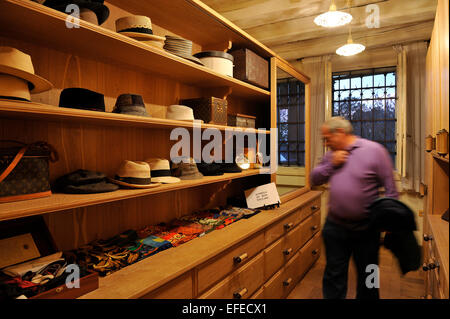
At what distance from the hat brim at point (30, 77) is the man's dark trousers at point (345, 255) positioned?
165 centimetres

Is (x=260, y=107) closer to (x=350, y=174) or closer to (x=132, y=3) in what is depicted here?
(x=350, y=174)

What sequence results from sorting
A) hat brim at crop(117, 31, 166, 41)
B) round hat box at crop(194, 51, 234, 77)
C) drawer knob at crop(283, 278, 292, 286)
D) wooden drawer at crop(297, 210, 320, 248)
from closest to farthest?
hat brim at crop(117, 31, 166, 41), round hat box at crop(194, 51, 234, 77), drawer knob at crop(283, 278, 292, 286), wooden drawer at crop(297, 210, 320, 248)

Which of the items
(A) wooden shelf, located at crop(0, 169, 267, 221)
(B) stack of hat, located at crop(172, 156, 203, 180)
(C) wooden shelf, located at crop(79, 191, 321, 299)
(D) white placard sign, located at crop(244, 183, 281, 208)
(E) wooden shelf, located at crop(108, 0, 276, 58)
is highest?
(E) wooden shelf, located at crop(108, 0, 276, 58)

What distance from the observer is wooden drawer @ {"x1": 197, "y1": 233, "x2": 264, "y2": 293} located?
4.73ft

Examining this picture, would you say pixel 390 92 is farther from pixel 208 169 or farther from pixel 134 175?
pixel 134 175

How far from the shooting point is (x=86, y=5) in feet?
3.73

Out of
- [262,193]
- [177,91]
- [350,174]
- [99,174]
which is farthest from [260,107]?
[99,174]

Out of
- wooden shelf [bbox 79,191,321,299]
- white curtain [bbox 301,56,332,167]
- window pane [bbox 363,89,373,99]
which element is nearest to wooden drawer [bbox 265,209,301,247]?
wooden shelf [bbox 79,191,321,299]

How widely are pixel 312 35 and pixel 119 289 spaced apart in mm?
3305

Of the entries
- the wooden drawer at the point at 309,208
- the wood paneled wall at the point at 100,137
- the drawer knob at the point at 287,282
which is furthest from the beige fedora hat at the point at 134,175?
the wooden drawer at the point at 309,208

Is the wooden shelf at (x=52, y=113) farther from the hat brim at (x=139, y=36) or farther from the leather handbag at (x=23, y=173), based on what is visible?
the hat brim at (x=139, y=36)

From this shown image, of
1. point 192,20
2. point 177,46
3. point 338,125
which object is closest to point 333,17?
point 338,125

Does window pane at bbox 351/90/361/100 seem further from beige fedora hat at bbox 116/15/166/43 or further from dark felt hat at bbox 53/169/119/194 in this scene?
dark felt hat at bbox 53/169/119/194

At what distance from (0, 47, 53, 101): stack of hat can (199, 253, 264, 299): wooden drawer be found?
1180 mm
